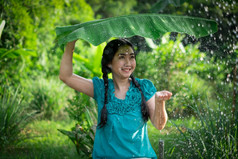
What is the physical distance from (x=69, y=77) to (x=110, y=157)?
2.37 feet

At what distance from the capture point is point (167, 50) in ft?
21.7

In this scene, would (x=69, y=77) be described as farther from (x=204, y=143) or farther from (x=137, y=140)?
(x=204, y=143)

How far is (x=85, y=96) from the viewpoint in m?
4.02

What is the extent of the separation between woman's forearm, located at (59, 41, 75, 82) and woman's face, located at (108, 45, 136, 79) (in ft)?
1.18

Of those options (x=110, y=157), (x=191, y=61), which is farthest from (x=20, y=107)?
(x=191, y=61)

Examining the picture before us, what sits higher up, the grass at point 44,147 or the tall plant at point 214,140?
the tall plant at point 214,140

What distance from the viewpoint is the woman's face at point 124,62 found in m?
2.28

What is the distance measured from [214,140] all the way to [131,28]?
5.40ft

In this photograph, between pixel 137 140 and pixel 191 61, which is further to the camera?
pixel 191 61

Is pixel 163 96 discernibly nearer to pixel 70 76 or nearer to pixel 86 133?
pixel 70 76

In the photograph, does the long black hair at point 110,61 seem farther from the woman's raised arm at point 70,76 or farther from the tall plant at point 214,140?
the tall plant at point 214,140

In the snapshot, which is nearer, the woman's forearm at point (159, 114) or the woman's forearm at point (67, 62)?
the woman's forearm at point (159, 114)

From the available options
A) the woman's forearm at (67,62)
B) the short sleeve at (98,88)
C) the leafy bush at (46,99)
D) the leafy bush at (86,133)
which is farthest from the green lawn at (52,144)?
the woman's forearm at (67,62)

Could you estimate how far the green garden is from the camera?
329 cm
